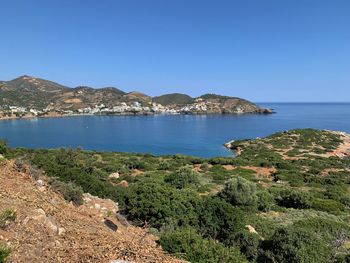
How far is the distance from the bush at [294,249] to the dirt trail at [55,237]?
3845 mm

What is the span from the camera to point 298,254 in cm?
912

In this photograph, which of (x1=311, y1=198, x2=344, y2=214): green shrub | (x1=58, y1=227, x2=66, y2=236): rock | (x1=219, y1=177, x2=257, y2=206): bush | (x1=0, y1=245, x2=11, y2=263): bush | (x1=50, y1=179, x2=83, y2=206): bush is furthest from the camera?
(x1=311, y1=198, x2=344, y2=214): green shrub

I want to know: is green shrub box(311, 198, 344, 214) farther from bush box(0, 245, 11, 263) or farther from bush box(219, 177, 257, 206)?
bush box(0, 245, 11, 263)

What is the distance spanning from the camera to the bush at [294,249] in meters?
9.14

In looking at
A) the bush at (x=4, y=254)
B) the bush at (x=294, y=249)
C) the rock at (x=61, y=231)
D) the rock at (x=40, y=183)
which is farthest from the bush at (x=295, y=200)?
the bush at (x=4, y=254)

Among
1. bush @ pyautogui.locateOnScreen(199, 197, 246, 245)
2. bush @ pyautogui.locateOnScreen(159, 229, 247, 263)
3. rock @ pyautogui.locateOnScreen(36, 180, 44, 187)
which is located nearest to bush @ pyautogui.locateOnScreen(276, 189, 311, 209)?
bush @ pyautogui.locateOnScreen(199, 197, 246, 245)

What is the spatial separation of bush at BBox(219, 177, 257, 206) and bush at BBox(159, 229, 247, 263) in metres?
10.1

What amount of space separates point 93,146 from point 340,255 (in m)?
70.9

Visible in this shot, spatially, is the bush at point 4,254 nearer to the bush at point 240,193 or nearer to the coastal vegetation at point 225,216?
the coastal vegetation at point 225,216

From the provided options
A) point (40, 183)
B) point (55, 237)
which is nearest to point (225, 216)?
point (40, 183)

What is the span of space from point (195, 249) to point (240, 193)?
11.1m

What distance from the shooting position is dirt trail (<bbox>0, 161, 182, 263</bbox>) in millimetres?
5449

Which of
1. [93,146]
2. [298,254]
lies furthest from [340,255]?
[93,146]

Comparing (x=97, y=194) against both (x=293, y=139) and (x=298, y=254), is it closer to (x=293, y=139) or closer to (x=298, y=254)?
(x=298, y=254)
